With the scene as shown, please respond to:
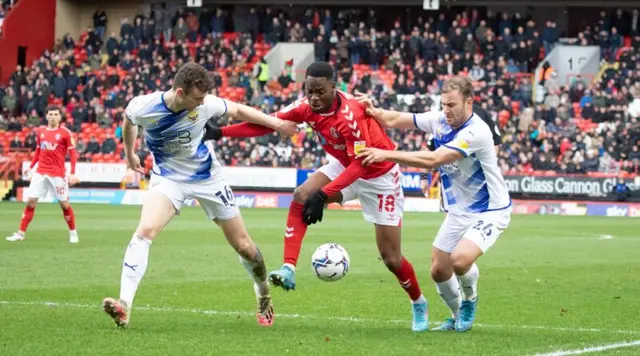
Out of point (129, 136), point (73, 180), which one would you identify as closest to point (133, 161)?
point (129, 136)

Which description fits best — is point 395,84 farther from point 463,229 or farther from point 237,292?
point 463,229

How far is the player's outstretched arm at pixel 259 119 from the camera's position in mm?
10078

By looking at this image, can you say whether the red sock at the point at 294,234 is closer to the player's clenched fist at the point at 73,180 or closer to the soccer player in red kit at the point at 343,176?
the soccer player in red kit at the point at 343,176

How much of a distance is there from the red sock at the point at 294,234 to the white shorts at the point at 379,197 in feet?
1.72

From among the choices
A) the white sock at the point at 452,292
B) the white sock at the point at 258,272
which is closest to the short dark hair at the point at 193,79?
the white sock at the point at 258,272

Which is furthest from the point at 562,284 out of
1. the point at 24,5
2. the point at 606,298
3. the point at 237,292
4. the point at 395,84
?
the point at 24,5

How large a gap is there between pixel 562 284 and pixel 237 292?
454 centimetres

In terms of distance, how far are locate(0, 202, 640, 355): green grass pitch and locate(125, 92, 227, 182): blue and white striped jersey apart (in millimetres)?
1406

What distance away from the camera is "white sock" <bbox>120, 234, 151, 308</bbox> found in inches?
371

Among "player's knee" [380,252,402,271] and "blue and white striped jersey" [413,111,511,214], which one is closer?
"blue and white striped jersey" [413,111,511,214]

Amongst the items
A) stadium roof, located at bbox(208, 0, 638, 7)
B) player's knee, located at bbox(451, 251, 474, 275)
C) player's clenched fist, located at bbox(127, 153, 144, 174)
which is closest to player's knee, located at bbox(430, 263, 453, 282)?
player's knee, located at bbox(451, 251, 474, 275)

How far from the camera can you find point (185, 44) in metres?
49.3

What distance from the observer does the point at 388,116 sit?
1016 centimetres

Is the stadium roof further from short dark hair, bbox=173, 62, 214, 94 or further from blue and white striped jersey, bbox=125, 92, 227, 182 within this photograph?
short dark hair, bbox=173, 62, 214, 94
